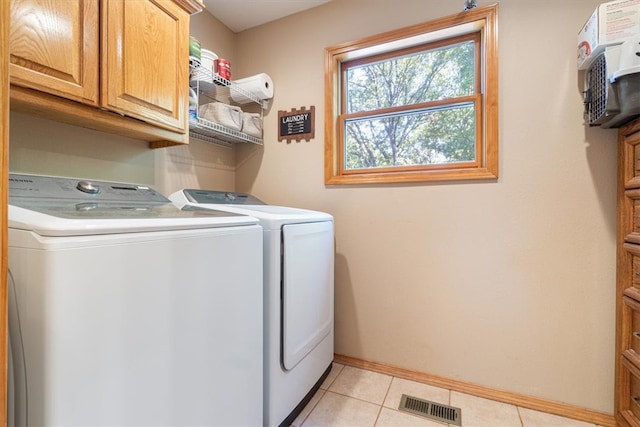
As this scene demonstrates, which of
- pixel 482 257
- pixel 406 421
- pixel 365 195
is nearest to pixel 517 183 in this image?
pixel 482 257

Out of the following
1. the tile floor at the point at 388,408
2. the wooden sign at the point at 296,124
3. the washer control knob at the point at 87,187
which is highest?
the wooden sign at the point at 296,124

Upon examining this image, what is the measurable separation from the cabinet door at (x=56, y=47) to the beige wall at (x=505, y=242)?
130 centimetres

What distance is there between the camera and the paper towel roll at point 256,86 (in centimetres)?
209

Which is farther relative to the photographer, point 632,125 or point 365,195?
point 365,195

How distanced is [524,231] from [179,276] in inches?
66.0

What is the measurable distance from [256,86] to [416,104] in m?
1.12

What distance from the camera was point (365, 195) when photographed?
77.1 inches

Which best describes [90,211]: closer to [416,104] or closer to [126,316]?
[126,316]

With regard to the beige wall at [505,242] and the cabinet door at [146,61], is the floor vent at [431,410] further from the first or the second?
the cabinet door at [146,61]

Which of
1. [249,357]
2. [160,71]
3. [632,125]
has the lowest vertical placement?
[249,357]

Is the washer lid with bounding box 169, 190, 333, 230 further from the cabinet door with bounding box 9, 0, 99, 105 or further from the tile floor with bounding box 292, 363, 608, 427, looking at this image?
the tile floor with bounding box 292, 363, 608, 427

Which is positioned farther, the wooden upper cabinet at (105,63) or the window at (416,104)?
the window at (416,104)

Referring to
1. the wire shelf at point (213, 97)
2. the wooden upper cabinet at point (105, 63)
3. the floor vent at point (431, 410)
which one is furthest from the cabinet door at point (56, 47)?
the floor vent at point (431, 410)

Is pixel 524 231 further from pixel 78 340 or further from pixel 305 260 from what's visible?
pixel 78 340
